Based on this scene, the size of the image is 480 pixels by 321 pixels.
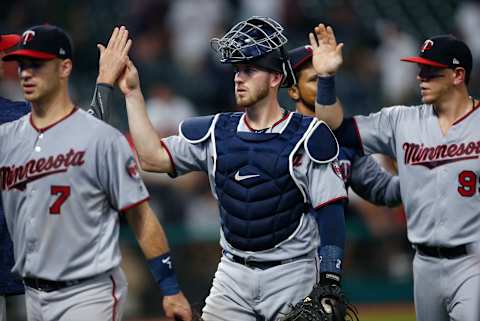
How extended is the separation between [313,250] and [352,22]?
918cm

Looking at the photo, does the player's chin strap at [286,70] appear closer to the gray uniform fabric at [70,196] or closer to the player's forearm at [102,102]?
the player's forearm at [102,102]

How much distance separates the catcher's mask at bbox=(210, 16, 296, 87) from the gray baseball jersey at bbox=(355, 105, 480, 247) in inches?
34.7

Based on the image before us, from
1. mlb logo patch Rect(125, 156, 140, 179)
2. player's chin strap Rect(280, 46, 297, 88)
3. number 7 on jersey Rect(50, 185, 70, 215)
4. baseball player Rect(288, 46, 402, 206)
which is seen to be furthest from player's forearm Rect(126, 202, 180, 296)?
baseball player Rect(288, 46, 402, 206)

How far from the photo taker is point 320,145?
6.35m

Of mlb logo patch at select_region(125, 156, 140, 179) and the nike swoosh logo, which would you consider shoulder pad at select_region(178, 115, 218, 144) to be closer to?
the nike swoosh logo

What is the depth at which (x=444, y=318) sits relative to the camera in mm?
6914

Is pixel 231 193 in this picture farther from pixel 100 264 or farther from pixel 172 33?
pixel 172 33

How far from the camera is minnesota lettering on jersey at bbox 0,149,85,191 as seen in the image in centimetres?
571

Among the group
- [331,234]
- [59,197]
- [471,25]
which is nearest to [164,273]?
[59,197]

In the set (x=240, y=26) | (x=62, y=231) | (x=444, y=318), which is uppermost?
(x=240, y=26)

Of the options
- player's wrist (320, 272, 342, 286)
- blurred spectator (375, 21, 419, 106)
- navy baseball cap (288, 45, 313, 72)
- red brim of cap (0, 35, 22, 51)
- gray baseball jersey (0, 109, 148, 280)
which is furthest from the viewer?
blurred spectator (375, 21, 419, 106)

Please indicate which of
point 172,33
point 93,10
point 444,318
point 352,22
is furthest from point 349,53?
point 444,318

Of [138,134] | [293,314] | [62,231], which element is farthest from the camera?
[138,134]


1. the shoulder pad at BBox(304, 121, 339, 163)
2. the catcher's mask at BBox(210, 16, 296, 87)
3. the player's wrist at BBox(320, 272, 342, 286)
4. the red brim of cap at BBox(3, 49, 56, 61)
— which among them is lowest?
the player's wrist at BBox(320, 272, 342, 286)
